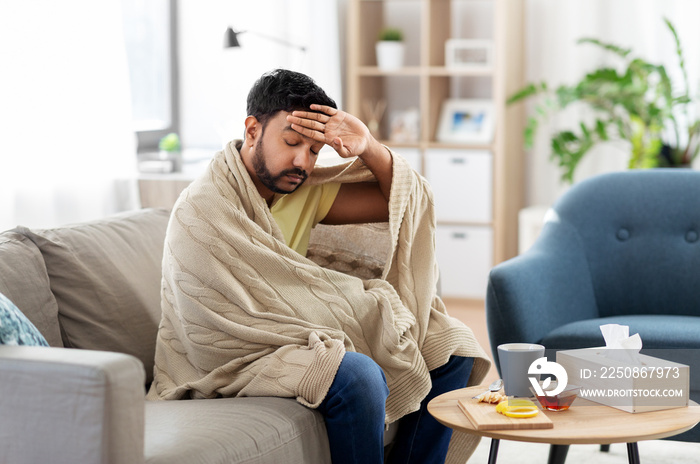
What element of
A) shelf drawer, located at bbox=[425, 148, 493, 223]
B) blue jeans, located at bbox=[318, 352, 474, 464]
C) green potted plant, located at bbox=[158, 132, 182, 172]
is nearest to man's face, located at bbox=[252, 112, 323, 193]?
blue jeans, located at bbox=[318, 352, 474, 464]

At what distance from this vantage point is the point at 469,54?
4.59 meters

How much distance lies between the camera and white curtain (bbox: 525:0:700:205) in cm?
446

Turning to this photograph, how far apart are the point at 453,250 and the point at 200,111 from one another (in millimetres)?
1511

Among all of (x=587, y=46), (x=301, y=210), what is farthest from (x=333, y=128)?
(x=587, y=46)

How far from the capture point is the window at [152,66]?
386 centimetres

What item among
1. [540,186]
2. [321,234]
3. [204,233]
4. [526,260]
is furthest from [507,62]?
[204,233]

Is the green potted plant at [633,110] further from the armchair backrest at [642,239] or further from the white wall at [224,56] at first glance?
the armchair backrest at [642,239]

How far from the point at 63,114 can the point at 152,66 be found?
4.21ft

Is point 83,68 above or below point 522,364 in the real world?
above

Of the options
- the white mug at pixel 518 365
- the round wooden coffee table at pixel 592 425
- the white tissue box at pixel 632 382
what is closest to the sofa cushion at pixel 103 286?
the round wooden coffee table at pixel 592 425

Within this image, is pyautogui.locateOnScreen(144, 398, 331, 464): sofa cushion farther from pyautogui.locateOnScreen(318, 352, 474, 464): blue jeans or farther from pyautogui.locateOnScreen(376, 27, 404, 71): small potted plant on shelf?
pyautogui.locateOnScreen(376, 27, 404, 71): small potted plant on shelf

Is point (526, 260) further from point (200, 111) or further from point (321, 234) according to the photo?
point (200, 111)

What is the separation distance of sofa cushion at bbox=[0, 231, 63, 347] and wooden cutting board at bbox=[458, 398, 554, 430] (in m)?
0.94

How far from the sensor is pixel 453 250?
4602 mm
